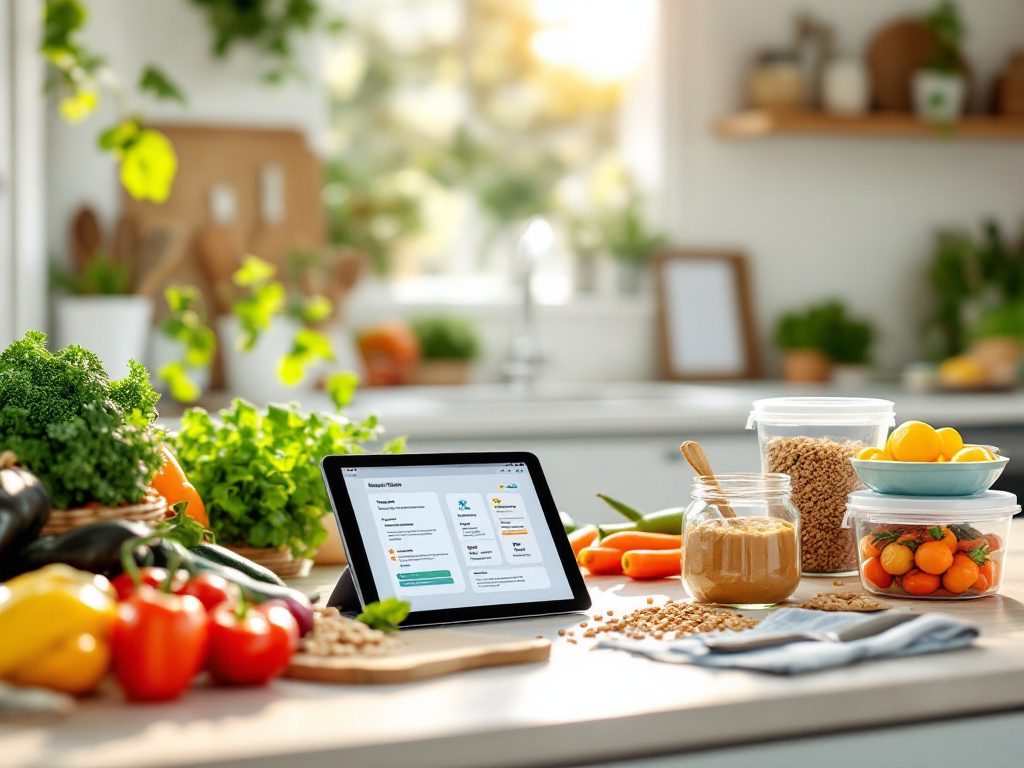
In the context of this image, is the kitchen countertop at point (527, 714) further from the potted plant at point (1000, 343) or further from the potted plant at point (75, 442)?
the potted plant at point (1000, 343)

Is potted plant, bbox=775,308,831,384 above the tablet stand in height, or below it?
above

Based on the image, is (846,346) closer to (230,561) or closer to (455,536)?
(455,536)

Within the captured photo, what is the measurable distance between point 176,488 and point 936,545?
0.80m

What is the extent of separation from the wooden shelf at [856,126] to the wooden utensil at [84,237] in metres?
1.96

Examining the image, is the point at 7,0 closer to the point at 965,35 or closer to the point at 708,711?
the point at 708,711

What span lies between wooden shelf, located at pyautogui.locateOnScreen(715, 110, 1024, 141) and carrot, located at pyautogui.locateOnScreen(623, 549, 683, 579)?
107 inches

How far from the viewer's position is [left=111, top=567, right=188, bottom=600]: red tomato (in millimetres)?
1044

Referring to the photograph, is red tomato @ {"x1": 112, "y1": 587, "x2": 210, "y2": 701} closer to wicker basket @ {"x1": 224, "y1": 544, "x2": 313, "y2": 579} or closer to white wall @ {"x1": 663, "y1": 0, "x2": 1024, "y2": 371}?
wicker basket @ {"x1": 224, "y1": 544, "x2": 313, "y2": 579}

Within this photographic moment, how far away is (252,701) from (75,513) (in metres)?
0.29

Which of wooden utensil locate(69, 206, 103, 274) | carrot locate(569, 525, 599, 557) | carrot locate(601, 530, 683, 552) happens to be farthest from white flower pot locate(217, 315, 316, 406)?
carrot locate(601, 530, 683, 552)

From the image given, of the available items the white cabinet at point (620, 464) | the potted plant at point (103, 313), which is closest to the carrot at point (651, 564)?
the white cabinet at point (620, 464)

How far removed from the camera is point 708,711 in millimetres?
958

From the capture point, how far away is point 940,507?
1382 millimetres

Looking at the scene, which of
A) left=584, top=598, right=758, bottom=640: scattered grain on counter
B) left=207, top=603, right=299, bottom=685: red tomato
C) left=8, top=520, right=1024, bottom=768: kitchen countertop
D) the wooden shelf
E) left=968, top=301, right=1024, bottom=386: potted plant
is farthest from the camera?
the wooden shelf
